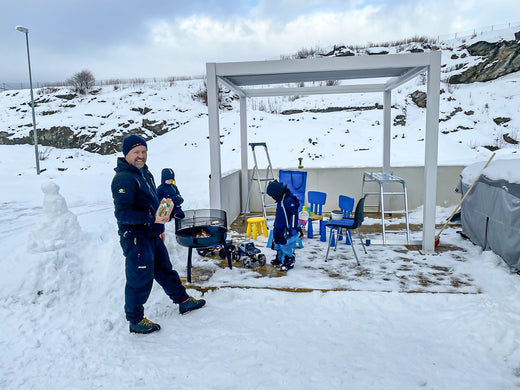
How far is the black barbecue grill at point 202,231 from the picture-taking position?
14.3ft

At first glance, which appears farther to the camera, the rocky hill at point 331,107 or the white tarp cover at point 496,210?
the rocky hill at point 331,107

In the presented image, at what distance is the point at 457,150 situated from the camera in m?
16.7

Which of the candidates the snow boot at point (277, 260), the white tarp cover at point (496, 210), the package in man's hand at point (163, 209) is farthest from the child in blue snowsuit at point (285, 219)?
the white tarp cover at point (496, 210)

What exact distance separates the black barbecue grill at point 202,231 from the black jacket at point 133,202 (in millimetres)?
748

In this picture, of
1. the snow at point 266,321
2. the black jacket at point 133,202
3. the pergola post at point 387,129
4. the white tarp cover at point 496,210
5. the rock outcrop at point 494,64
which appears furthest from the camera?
the rock outcrop at point 494,64

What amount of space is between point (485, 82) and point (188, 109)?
20349 mm

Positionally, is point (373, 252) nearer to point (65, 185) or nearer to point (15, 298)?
point (15, 298)

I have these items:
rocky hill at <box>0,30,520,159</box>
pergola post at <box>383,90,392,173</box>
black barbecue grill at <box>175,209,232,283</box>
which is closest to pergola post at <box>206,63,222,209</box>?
black barbecue grill at <box>175,209,232,283</box>

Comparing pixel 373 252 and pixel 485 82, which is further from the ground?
pixel 485 82

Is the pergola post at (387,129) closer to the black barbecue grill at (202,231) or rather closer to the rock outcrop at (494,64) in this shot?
the black barbecue grill at (202,231)

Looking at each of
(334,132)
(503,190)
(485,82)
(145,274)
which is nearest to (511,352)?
(503,190)

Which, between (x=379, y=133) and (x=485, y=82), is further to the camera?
(x=485, y=82)

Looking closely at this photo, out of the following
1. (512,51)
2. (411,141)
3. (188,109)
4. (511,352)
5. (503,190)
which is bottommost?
(511,352)

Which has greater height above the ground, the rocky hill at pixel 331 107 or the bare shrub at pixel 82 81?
the bare shrub at pixel 82 81
